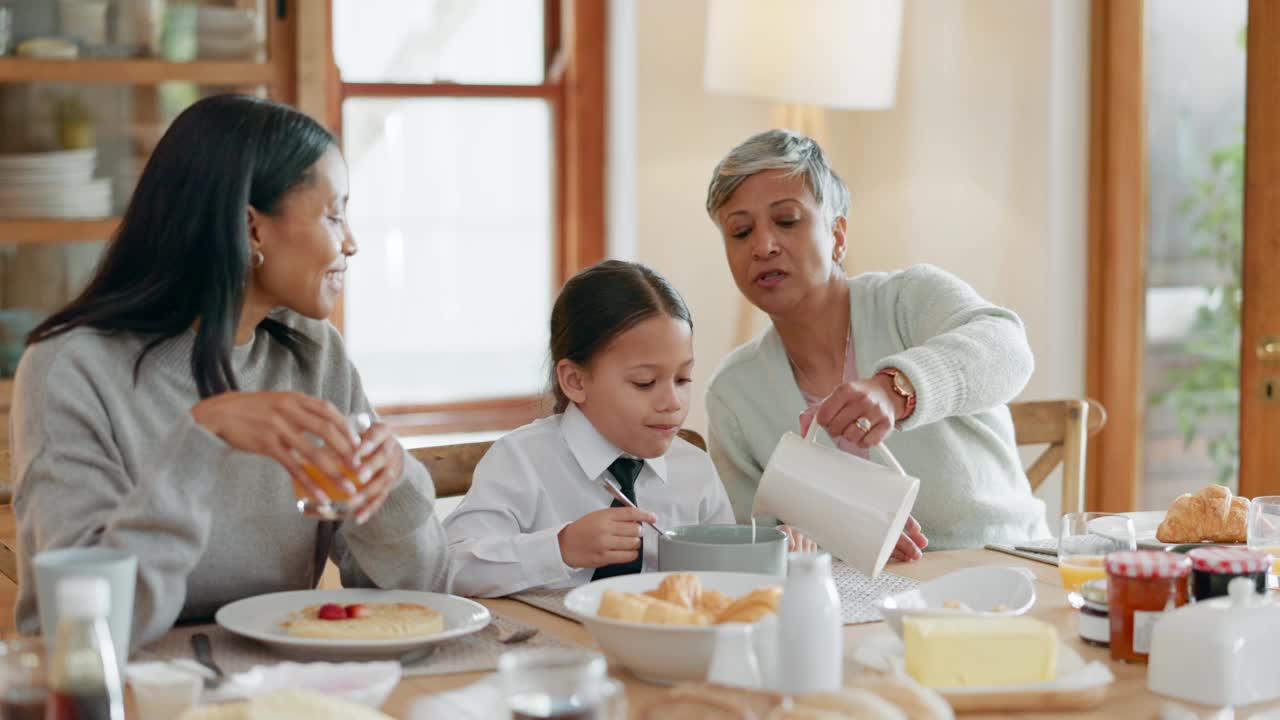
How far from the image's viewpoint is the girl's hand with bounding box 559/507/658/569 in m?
1.67

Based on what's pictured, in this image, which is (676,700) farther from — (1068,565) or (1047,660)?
(1068,565)

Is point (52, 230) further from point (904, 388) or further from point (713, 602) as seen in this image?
point (713, 602)

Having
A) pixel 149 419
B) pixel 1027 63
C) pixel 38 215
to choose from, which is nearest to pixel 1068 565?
pixel 149 419

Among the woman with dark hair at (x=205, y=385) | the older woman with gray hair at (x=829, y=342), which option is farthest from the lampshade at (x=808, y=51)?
the woman with dark hair at (x=205, y=385)

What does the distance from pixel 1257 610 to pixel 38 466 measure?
3.79 ft

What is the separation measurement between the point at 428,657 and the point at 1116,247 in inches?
94.5

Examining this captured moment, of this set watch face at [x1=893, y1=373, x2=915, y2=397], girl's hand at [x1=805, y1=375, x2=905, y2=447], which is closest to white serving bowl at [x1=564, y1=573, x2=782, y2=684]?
girl's hand at [x1=805, y1=375, x2=905, y2=447]

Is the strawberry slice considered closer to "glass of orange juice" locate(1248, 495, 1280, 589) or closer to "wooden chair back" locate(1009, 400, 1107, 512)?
"glass of orange juice" locate(1248, 495, 1280, 589)

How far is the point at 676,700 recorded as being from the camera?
1.14 metres

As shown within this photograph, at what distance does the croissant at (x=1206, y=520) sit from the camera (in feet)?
6.25

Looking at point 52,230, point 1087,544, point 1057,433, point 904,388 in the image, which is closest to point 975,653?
point 1087,544

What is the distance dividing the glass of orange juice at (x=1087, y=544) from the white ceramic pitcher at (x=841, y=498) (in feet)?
0.67

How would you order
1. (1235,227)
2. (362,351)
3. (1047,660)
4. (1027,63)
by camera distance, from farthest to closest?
1. (362,351)
2. (1027,63)
3. (1235,227)
4. (1047,660)

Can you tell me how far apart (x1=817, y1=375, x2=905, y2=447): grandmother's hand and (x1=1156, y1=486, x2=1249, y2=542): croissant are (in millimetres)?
408
